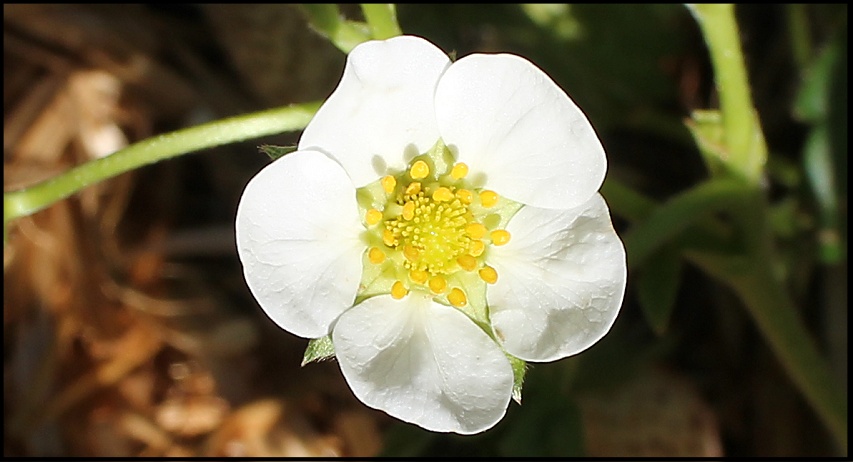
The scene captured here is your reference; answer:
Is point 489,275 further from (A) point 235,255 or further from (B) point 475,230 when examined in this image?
(A) point 235,255

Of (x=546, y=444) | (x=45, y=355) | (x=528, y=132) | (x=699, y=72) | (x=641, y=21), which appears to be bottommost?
(x=45, y=355)

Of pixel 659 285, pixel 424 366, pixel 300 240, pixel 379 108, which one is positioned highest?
pixel 379 108

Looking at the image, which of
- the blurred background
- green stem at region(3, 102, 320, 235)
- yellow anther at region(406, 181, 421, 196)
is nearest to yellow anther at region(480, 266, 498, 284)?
yellow anther at region(406, 181, 421, 196)

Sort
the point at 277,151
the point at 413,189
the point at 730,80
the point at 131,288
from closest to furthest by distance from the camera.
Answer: the point at 277,151
the point at 413,189
the point at 730,80
the point at 131,288

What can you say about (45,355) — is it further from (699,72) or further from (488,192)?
(699,72)

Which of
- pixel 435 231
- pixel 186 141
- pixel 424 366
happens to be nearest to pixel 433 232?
pixel 435 231

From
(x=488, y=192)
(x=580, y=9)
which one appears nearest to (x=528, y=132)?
(x=488, y=192)
